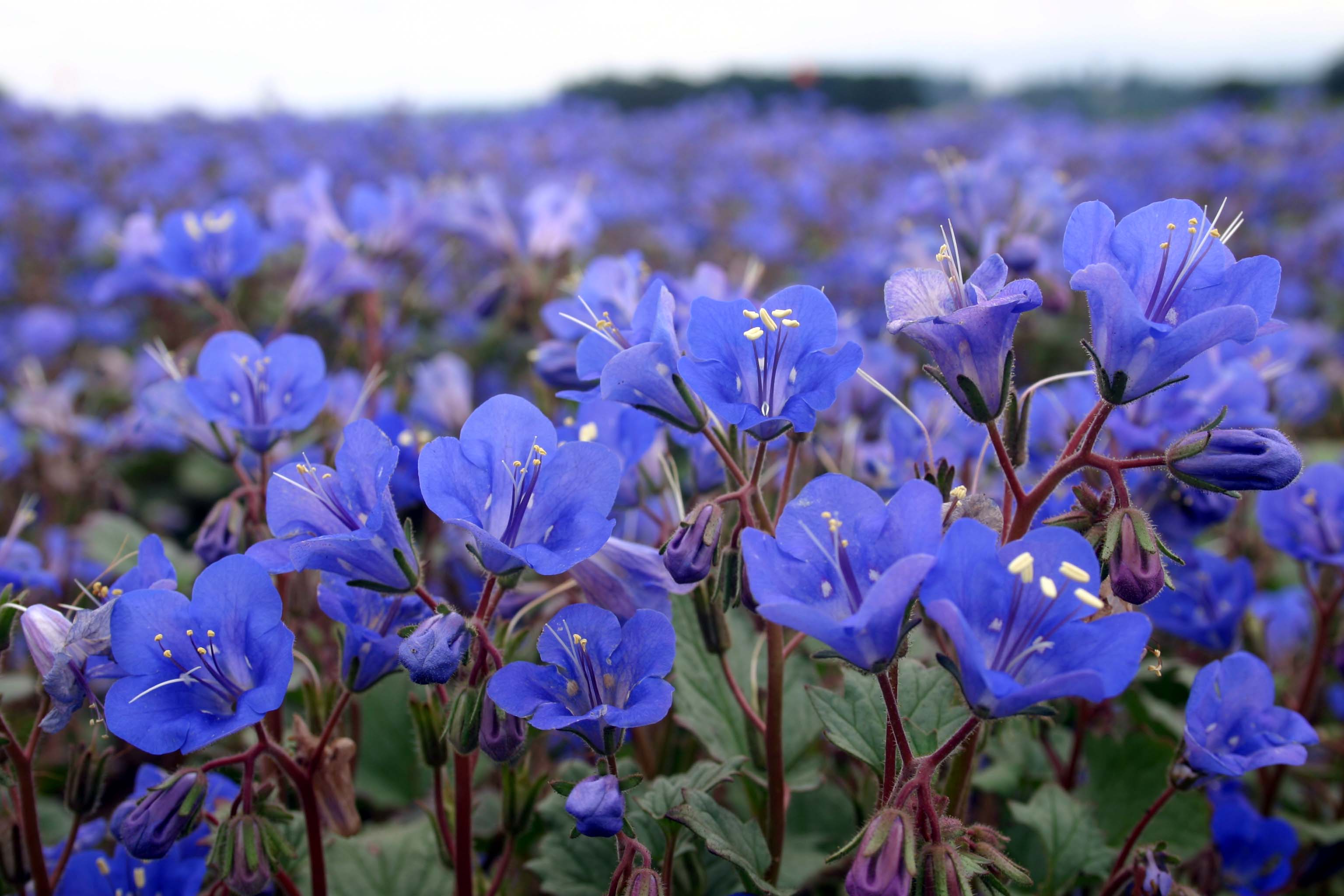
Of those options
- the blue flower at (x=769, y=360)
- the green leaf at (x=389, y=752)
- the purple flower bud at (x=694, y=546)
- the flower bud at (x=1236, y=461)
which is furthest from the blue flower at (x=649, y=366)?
the green leaf at (x=389, y=752)

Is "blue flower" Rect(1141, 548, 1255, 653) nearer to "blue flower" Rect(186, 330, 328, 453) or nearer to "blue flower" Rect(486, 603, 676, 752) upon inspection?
"blue flower" Rect(486, 603, 676, 752)

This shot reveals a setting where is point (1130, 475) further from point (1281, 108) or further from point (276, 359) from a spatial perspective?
point (1281, 108)

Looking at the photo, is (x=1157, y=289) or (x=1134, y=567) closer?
(x=1134, y=567)

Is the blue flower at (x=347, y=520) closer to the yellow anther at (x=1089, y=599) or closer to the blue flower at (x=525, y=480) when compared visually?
the blue flower at (x=525, y=480)

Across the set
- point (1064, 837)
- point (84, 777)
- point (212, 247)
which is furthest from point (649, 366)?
point (212, 247)

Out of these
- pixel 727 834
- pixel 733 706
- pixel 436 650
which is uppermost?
pixel 436 650

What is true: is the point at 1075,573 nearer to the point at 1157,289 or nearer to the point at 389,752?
the point at 1157,289

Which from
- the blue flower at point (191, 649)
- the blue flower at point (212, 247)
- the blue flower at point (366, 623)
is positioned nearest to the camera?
the blue flower at point (191, 649)
